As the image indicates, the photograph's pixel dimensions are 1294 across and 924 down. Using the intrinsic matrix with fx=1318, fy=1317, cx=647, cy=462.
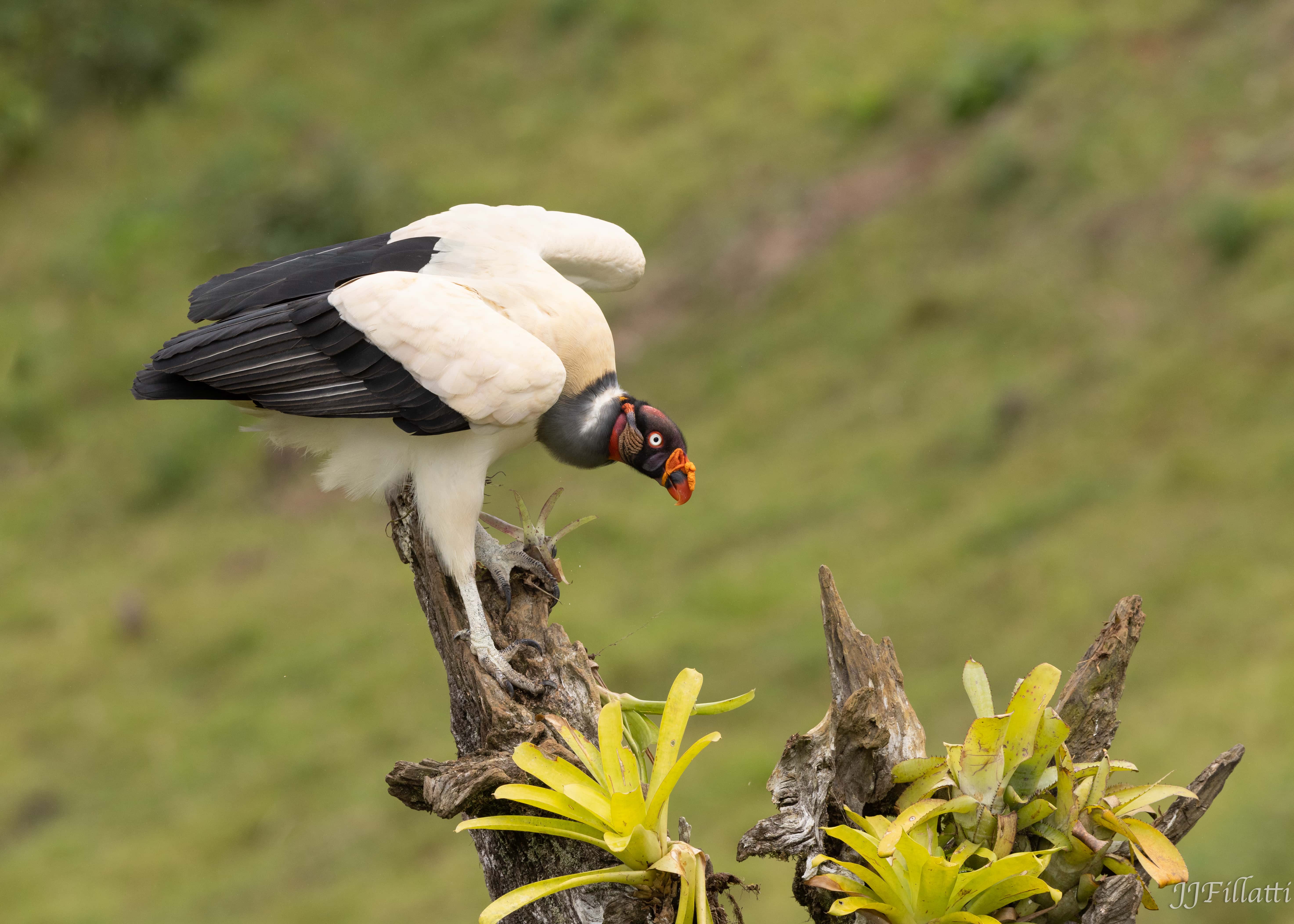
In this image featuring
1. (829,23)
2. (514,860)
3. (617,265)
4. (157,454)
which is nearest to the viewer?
(514,860)

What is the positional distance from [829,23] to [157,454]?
1034 cm

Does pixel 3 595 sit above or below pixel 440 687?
above

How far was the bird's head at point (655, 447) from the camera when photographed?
16.2 feet

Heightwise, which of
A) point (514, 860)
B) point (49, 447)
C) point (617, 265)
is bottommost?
point (514, 860)

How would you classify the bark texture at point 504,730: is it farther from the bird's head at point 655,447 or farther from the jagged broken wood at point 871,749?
the bird's head at point 655,447

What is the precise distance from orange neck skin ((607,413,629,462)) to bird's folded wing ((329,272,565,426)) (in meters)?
0.35

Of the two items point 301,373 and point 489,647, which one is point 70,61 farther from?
point 489,647

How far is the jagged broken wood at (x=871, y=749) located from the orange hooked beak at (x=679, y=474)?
40.3 inches

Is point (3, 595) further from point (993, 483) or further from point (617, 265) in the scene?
point (617, 265)

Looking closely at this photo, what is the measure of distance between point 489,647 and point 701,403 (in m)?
9.95

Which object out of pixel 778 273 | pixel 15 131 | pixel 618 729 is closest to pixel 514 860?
pixel 618 729

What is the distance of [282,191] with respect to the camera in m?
16.3

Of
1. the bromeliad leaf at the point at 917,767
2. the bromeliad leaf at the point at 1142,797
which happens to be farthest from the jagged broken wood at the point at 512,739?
the bromeliad leaf at the point at 1142,797

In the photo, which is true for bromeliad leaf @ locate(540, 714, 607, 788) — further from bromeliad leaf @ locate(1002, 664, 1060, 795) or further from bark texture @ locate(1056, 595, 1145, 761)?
bark texture @ locate(1056, 595, 1145, 761)
